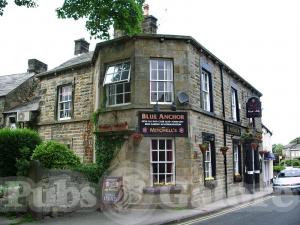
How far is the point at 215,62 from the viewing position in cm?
1980

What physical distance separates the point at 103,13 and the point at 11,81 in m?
19.3

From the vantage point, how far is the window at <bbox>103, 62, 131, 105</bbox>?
16.4 metres

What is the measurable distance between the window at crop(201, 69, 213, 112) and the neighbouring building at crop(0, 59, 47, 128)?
1027 centimetres

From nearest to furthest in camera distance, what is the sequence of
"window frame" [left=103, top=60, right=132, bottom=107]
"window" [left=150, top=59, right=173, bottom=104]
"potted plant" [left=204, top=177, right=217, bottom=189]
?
1. "window" [left=150, top=59, right=173, bottom=104]
2. "window frame" [left=103, top=60, right=132, bottom=107]
3. "potted plant" [left=204, top=177, right=217, bottom=189]

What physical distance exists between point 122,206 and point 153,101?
469cm

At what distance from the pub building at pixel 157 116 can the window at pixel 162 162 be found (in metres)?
0.04

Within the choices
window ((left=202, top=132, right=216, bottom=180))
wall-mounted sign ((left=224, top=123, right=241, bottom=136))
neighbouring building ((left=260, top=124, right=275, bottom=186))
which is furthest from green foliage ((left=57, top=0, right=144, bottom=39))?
neighbouring building ((left=260, top=124, right=275, bottom=186))

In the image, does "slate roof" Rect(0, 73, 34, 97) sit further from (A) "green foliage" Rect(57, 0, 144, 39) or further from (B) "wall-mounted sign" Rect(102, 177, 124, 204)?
(A) "green foliage" Rect(57, 0, 144, 39)

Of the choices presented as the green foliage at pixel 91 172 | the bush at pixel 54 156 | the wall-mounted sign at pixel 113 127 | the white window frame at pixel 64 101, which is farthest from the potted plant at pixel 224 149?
the white window frame at pixel 64 101

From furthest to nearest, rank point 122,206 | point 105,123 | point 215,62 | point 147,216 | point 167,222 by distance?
1. point 215,62
2. point 105,123
3. point 122,206
4. point 147,216
5. point 167,222

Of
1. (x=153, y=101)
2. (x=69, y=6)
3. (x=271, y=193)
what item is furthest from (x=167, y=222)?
(x=271, y=193)

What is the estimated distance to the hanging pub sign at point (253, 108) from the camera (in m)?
24.6

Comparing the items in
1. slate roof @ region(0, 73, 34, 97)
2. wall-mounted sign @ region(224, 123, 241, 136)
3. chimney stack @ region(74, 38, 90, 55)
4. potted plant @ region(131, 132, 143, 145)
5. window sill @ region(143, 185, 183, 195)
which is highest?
chimney stack @ region(74, 38, 90, 55)

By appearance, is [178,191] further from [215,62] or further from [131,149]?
[215,62]
